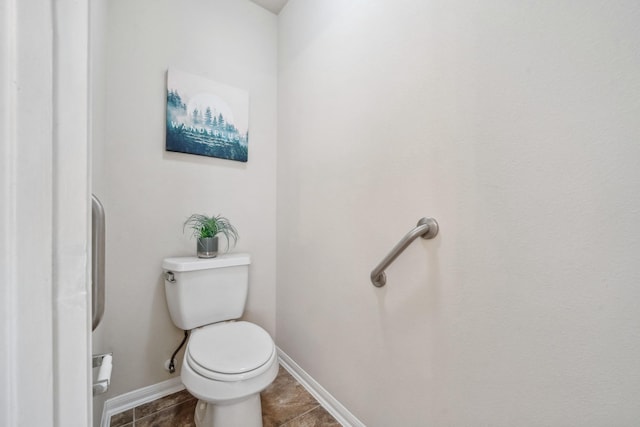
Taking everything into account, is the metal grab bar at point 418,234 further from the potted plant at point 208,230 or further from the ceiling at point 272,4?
the ceiling at point 272,4

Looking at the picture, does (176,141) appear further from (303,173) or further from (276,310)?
(276,310)

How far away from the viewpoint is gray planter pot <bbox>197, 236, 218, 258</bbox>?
4.16ft

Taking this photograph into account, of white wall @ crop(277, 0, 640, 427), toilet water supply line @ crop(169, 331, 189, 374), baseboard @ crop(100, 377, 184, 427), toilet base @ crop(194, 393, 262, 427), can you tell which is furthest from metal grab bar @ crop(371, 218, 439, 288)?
baseboard @ crop(100, 377, 184, 427)

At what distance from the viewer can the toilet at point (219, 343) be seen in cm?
86

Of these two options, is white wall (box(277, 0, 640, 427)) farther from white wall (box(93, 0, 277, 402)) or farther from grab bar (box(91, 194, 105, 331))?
grab bar (box(91, 194, 105, 331))

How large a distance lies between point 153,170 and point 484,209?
1.44 metres

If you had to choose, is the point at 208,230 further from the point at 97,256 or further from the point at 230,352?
the point at 97,256

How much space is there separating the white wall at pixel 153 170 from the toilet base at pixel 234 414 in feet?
1.60

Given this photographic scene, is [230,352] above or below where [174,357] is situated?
above

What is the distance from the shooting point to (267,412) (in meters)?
1.16

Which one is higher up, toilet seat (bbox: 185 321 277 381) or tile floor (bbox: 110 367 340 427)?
toilet seat (bbox: 185 321 277 381)

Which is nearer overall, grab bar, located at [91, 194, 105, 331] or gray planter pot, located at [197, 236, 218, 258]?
grab bar, located at [91, 194, 105, 331]

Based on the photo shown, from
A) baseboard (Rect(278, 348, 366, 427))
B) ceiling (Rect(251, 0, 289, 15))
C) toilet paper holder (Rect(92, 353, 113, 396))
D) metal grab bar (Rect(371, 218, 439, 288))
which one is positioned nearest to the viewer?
toilet paper holder (Rect(92, 353, 113, 396))

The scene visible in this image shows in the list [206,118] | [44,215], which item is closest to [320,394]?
[44,215]
